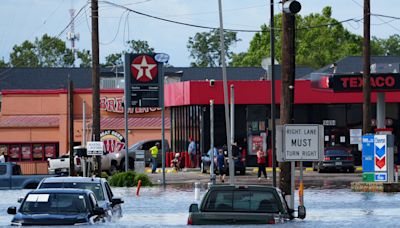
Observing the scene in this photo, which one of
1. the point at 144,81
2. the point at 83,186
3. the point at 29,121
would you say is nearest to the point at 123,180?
the point at 144,81

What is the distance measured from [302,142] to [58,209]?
6433mm

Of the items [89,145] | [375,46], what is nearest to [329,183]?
[89,145]

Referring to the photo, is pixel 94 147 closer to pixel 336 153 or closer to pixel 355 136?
pixel 336 153

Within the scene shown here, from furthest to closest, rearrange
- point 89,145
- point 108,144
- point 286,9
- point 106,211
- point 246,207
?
point 108,144 < point 89,145 < point 286,9 < point 106,211 < point 246,207

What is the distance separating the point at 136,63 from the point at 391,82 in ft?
40.6

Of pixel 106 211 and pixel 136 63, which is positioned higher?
pixel 136 63

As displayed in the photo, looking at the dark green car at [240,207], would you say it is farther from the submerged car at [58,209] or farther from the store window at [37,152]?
the store window at [37,152]

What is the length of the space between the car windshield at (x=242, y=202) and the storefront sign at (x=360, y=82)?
→ 32207 mm

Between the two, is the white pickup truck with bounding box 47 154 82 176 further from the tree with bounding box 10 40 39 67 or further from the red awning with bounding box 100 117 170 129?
the tree with bounding box 10 40 39 67

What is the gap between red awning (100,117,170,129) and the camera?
7769 cm

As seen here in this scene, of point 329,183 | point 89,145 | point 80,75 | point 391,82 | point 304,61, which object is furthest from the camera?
point 304,61

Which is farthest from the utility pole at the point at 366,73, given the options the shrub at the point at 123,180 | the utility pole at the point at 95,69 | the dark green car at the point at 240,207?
the dark green car at the point at 240,207

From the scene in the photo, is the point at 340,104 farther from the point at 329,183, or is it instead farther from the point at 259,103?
the point at 329,183

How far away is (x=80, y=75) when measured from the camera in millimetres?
99375
